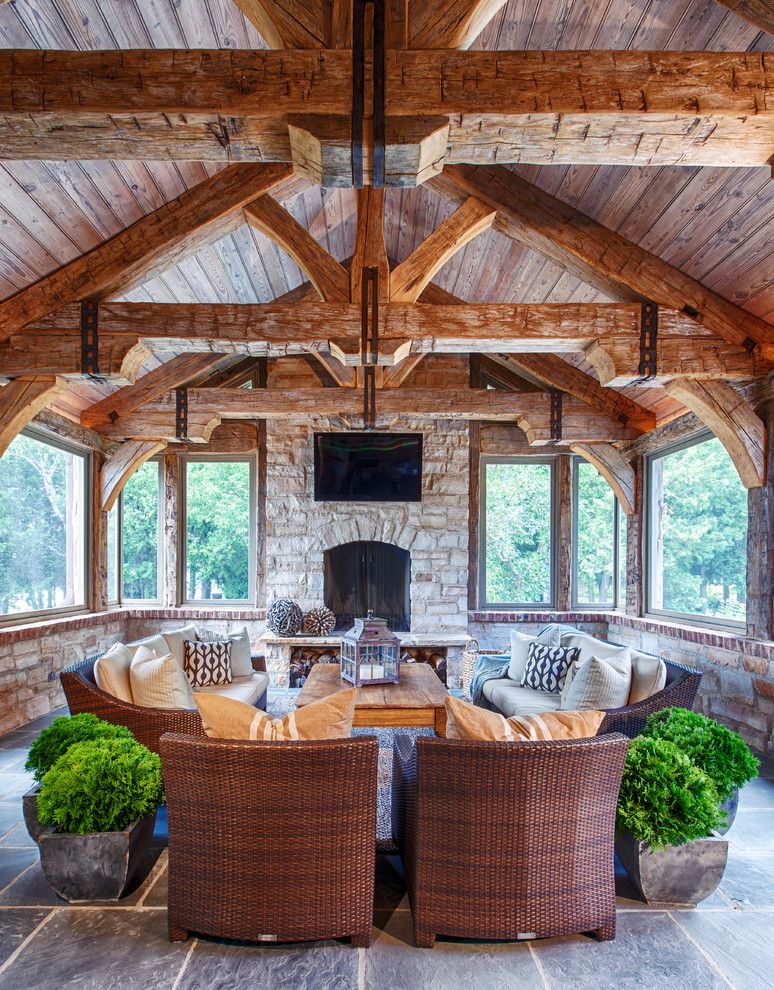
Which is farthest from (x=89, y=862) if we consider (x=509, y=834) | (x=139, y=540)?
(x=139, y=540)

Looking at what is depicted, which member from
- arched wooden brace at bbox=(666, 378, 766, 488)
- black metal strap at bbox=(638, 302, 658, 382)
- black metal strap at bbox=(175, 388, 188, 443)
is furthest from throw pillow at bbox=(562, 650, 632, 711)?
black metal strap at bbox=(175, 388, 188, 443)

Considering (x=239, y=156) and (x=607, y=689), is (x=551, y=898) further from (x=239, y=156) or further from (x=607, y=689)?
(x=239, y=156)

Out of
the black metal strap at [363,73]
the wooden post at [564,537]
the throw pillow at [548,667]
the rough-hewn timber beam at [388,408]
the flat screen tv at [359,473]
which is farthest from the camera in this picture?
the wooden post at [564,537]

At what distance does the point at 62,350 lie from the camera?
13.7 ft

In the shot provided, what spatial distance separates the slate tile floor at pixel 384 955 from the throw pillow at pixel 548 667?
6.22ft

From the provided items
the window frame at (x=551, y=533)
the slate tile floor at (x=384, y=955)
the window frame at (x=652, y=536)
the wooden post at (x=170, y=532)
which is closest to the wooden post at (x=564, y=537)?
the window frame at (x=551, y=533)

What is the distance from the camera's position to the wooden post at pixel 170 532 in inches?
295

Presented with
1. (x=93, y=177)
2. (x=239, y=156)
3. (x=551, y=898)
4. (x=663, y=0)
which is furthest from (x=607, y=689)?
(x=93, y=177)

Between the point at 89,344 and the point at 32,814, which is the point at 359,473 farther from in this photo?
the point at 32,814

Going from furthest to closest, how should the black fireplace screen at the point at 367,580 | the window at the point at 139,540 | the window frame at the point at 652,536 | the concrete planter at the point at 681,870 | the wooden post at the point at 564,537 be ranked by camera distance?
the window at the point at 139,540 → the wooden post at the point at 564,537 → the black fireplace screen at the point at 367,580 → the window frame at the point at 652,536 → the concrete planter at the point at 681,870

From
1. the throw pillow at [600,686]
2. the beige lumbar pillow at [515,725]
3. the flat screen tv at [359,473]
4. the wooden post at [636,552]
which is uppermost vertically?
the flat screen tv at [359,473]

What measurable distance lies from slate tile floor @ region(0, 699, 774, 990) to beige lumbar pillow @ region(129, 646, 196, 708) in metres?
1.04

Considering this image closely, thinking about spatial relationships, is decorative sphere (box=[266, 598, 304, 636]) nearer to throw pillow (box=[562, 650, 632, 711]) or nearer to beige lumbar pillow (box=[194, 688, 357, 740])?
throw pillow (box=[562, 650, 632, 711])

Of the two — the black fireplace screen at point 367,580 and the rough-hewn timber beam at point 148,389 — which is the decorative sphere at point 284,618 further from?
the rough-hewn timber beam at point 148,389
